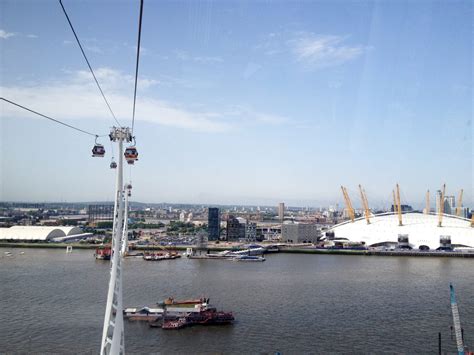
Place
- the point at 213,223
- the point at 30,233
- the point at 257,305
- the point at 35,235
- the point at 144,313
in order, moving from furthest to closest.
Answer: the point at 213,223
the point at 30,233
the point at 35,235
the point at 257,305
the point at 144,313

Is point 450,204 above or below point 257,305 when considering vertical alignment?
above

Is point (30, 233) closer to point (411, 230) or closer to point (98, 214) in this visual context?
point (98, 214)

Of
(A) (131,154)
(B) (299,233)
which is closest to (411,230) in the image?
(B) (299,233)

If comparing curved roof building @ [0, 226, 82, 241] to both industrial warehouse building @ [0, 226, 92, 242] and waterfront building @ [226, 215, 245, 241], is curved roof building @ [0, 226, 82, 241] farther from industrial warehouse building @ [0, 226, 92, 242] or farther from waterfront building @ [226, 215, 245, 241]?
waterfront building @ [226, 215, 245, 241]

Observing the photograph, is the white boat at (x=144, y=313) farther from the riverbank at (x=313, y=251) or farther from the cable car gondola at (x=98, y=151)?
the riverbank at (x=313, y=251)

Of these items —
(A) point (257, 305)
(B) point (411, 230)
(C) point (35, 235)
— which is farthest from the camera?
(C) point (35, 235)

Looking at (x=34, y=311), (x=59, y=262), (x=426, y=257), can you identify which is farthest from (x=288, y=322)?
(x=426, y=257)
